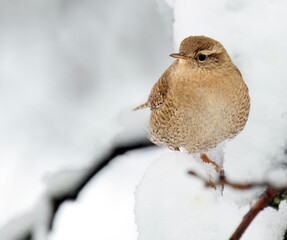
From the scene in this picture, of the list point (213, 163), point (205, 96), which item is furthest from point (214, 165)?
point (205, 96)

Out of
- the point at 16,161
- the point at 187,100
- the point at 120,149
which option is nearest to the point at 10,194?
the point at 16,161

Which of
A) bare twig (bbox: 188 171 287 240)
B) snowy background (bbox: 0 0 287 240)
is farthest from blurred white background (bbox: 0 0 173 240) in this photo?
bare twig (bbox: 188 171 287 240)

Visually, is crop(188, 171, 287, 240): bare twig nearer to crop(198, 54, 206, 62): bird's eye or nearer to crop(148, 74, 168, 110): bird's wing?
crop(198, 54, 206, 62): bird's eye

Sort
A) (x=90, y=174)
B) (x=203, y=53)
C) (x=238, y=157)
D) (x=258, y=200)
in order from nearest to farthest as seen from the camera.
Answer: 1. (x=258, y=200)
2. (x=238, y=157)
3. (x=203, y=53)
4. (x=90, y=174)

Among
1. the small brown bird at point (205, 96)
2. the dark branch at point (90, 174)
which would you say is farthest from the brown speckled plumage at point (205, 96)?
the dark branch at point (90, 174)

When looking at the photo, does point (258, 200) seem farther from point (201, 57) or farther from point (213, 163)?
point (201, 57)

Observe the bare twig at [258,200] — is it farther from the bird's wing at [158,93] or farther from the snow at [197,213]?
the bird's wing at [158,93]

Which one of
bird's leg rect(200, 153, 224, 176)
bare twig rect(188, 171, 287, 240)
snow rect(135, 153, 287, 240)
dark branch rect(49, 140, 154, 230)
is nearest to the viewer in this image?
bare twig rect(188, 171, 287, 240)
